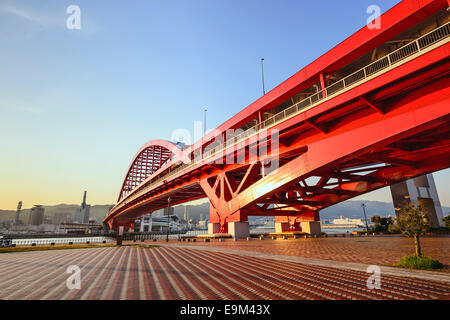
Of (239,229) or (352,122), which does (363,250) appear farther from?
(239,229)

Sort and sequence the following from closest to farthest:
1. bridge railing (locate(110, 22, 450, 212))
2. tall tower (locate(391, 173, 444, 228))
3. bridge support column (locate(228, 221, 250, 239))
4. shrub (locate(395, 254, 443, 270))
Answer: shrub (locate(395, 254, 443, 270)) → bridge railing (locate(110, 22, 450, 212)) → bridge support column (locate(228, 221, 250, 239)) → tall tower (locate(391, 173, 444, 228))

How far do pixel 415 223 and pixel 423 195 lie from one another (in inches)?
1539

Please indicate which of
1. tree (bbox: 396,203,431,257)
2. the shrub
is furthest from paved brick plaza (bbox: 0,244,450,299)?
tree (bbox: 396,203,431,257)

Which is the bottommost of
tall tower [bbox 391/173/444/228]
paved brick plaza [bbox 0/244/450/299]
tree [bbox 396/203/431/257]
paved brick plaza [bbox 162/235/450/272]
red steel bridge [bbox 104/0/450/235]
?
paved brick plaza [bbox 162/235/450/272]

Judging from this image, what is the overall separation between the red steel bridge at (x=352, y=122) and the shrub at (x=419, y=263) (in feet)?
22.7

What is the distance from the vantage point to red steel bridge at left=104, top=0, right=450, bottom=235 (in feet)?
36.9

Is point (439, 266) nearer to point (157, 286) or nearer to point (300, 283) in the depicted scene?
point (300, 283)

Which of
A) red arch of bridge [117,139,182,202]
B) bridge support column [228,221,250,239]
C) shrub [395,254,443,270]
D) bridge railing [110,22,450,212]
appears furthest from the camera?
red arch of bridge [117,139,182,202]

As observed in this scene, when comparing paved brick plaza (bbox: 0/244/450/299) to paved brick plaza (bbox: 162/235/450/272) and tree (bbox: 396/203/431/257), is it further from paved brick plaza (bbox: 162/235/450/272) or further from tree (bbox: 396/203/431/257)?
paved brick plaza (bbox: 162/235/450/272)

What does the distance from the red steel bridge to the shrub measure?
692 cm

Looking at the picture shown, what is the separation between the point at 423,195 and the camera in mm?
37438

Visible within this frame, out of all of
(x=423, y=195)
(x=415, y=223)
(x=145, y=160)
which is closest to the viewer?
(x=415, y=223)

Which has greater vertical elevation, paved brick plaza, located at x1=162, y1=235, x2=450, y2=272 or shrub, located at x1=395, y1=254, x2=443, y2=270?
shrub, located at x1=395, y1=254, x2=443, y2=270

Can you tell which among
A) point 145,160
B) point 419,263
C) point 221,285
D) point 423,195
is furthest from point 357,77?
point 145,160
